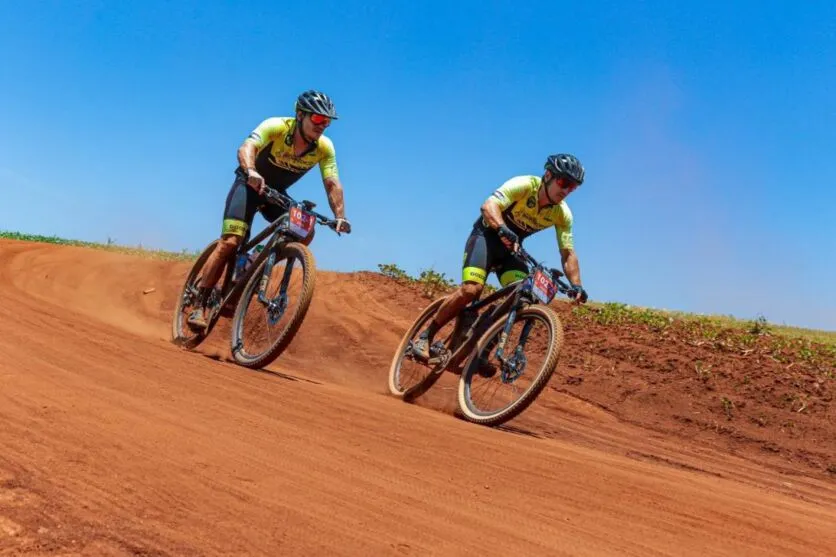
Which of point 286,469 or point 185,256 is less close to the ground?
point 185,256

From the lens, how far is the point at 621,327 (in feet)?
46.0

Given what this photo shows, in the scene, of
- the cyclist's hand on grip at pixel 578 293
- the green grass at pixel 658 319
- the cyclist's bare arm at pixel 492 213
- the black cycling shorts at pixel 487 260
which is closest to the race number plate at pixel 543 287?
the cyclist's hand on grip at pixel 578 293

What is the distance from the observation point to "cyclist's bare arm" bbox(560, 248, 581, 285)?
8.64 metres

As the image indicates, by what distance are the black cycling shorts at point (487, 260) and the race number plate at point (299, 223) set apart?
1.68 m

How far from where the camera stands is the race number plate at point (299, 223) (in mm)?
8406

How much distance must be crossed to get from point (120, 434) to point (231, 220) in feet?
17.0

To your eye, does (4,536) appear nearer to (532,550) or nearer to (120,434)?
(120,434)

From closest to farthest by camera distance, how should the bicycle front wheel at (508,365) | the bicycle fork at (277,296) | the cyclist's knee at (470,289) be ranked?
the bicycle front wheel at (508,365), the bicycle fork at (277,296), the cyclist's knee at (470,289)

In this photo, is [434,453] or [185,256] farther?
[185,256]

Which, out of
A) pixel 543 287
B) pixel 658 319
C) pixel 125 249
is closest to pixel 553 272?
pixel 543 287

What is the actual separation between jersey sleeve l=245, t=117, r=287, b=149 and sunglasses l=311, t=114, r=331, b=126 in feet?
1.45

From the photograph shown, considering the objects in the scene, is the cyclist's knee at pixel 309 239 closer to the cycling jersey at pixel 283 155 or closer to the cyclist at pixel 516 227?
the cycling jersey at pixel 283 155

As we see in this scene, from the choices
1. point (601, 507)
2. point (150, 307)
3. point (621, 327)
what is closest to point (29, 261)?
point (150, 307)

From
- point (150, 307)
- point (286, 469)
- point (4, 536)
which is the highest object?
point (150, 307)
